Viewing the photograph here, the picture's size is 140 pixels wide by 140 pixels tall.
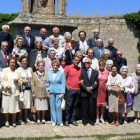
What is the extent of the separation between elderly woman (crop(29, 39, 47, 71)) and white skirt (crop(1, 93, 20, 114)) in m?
1.02

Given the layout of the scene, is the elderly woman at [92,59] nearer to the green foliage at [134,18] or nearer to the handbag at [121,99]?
the handbag at [121,99]

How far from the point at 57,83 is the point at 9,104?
1199mm

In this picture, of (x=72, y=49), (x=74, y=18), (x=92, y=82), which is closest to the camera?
(x=92, y=82)

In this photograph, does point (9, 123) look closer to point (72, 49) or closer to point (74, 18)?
point (72, 49)

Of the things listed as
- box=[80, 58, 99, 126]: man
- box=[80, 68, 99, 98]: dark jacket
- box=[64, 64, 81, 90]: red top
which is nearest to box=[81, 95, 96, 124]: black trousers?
box=[80, 58, 99, 126]: man

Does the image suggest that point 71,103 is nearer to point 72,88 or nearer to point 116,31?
point 72,88

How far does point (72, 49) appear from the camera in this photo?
269 inches

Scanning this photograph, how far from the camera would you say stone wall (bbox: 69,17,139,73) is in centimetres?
1562

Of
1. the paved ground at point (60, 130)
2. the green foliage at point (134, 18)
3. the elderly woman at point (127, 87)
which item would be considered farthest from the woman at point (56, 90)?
the green foliage at point (134, 18)

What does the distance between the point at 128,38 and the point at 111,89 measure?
10.6 meters

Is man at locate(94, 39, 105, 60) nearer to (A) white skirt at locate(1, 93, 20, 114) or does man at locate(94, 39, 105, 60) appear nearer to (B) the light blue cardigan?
(B) the light blue cardigan

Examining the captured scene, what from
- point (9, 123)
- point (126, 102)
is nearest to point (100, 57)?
point (126, 102)

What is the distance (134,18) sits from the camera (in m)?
15.7

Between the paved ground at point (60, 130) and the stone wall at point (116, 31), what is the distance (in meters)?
9.86
